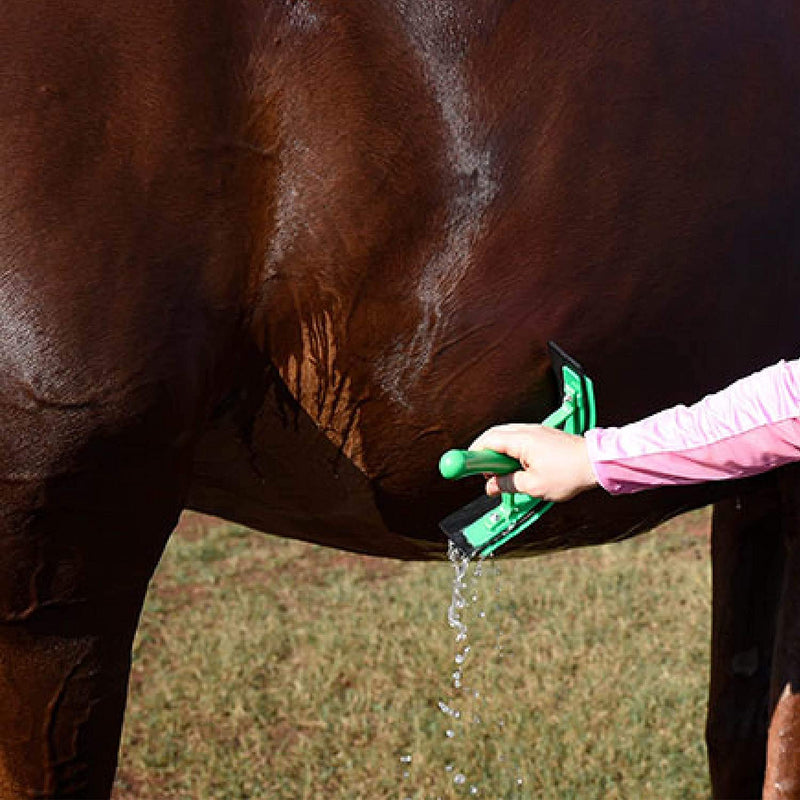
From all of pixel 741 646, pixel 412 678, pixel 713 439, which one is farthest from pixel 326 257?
pixel 412 678

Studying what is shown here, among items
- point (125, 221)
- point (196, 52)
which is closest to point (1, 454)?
point (125, 221)

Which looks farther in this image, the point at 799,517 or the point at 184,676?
the point at 184,676

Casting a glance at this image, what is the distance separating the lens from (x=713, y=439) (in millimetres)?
1710

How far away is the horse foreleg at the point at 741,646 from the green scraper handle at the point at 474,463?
1.08m

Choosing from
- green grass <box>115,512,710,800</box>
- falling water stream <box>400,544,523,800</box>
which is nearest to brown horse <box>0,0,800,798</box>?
falling water stream <box>400,544,523,800</box>

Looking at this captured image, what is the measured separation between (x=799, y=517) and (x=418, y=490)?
0.68 meters

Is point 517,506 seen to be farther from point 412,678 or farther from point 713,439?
point 412,678

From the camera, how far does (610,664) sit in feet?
13.6

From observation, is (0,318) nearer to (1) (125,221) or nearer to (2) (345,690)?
(1) (125,221)

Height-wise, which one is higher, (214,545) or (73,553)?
(214,545)

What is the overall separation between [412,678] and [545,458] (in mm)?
2448

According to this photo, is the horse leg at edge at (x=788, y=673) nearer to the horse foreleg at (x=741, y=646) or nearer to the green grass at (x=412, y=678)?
the horse foreleg at (x=741, y=646)

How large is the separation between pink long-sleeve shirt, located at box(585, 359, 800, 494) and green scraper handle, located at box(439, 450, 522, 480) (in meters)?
0.11

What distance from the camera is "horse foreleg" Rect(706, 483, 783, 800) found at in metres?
2.78
